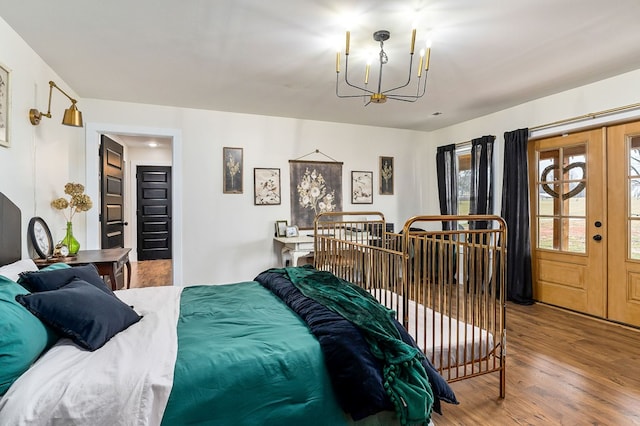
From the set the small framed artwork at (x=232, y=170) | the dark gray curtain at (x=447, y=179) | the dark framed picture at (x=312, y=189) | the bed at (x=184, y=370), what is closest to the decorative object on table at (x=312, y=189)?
the dark framed picture at (x=312, y=189)

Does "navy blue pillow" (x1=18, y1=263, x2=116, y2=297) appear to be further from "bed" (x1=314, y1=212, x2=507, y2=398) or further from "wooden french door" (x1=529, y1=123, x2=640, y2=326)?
"wooden french door" (x1=529, y1=123, x2=640, y2=326)

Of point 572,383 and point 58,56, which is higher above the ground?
point 58,56

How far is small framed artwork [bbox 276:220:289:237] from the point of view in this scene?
458cm

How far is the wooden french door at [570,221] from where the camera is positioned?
3518 mm

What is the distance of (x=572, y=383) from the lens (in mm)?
2264

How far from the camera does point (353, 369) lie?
141 centimetres

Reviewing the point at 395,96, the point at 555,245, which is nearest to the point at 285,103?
the point at 395,96

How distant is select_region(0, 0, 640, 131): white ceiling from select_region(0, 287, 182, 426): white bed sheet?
1909 mm

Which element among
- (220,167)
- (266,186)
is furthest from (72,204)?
(266,186)

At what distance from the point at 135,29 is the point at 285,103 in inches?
73.4

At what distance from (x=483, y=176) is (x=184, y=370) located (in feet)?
13.9

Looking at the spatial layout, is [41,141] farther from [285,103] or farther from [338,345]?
[338,345]

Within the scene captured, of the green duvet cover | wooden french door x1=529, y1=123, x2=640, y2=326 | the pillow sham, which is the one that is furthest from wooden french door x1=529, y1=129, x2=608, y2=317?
the pillow sham

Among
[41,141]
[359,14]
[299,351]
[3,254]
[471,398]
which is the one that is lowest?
[471,398]
